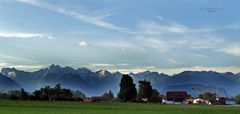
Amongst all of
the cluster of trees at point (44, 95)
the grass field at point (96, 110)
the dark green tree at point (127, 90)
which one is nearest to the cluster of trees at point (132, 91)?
the dark green tree at point (127, 90)

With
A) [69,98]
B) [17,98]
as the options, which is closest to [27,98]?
[17,98]

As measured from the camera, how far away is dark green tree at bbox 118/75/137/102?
179 metres

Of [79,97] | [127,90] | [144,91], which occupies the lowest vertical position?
[79,97]

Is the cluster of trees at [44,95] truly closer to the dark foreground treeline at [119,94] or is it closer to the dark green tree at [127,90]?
the dark foreground treeline at [119,94]

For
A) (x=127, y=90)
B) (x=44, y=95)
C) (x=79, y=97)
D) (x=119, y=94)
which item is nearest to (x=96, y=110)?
(x=44, y=95)

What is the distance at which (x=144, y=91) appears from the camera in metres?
186

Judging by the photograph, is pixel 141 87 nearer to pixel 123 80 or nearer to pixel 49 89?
pixel 123 80

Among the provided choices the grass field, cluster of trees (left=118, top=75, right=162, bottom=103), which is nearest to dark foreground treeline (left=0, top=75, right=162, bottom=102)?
cluster of trees (left=118, top=75, right=162, bottom=103)

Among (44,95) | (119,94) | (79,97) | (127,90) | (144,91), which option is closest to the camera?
(44,95)

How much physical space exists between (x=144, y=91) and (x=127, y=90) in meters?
9.35

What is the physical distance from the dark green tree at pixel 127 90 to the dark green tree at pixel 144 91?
5492 millimetres

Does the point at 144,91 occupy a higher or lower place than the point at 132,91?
higher

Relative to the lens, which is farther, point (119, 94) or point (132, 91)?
point (119, 94)

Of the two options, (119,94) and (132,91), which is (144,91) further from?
(119,94)
